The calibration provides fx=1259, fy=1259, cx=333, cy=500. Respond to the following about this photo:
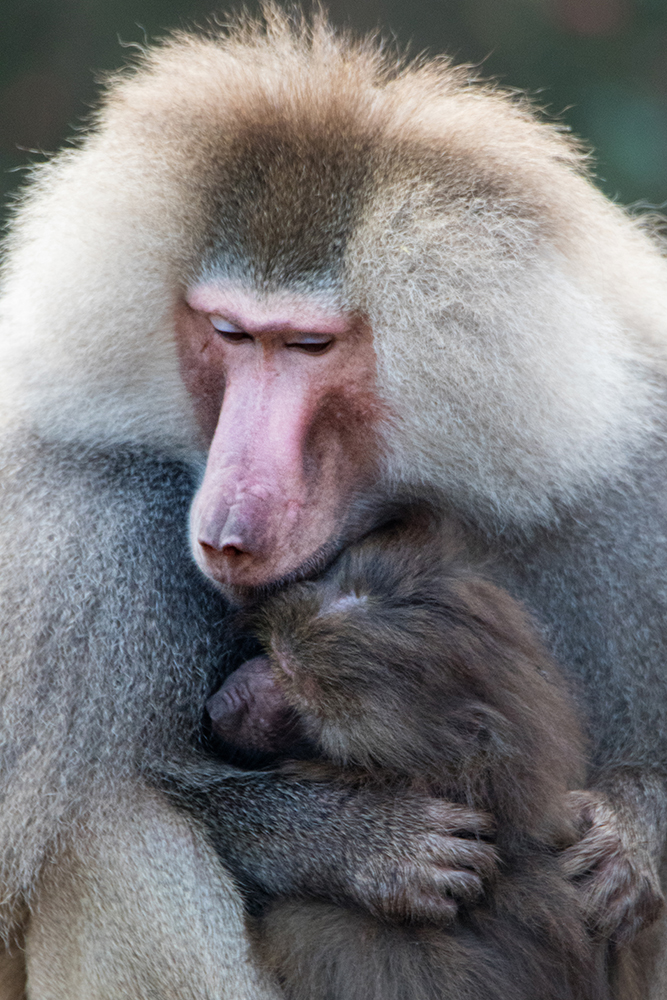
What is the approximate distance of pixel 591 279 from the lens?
2383 millimetres

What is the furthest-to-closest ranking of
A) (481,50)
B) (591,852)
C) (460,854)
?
(481,50) < (591,852) < (460,854)

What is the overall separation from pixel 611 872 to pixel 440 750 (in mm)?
409

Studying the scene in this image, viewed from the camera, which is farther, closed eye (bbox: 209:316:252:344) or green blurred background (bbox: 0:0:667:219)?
green blurred background (bbox: 0:0:667:219)

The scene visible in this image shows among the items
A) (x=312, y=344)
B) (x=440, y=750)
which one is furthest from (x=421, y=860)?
(x=312, y=344)

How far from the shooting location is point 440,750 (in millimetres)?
2123

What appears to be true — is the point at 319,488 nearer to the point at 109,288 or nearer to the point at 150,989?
the point at 109,288

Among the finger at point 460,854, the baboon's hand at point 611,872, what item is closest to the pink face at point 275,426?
the finger at point 460,854

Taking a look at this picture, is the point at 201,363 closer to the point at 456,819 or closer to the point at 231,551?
the point at 231,551

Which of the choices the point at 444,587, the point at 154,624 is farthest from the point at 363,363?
the point at 154,624

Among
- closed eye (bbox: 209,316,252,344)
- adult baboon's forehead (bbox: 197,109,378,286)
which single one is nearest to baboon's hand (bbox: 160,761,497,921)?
closed eye (bbox: 209,316,252,344)

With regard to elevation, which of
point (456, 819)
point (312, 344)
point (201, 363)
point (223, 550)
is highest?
point (312, 344)

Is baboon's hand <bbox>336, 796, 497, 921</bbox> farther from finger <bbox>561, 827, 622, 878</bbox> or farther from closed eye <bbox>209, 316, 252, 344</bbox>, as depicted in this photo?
closed eye <bbox>209, 316, 252, 344</bbox>

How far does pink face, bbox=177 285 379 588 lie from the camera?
84.3 inches

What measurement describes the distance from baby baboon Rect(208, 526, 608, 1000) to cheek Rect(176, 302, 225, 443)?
415 millimetres
